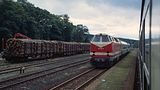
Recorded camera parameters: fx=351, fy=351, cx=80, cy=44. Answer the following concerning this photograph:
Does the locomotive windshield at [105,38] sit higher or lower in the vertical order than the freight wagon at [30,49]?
higher

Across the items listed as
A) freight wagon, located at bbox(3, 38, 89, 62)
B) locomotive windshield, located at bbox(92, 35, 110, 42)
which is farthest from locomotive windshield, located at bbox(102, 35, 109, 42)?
freight wagon, located at bbox(3, 38, 89, 62)

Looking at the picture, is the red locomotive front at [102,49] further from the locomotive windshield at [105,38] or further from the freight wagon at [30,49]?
the freight wagon at [30,49]

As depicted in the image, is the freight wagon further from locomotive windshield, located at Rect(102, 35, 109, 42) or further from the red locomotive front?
locomotive windshield, located at Rect(102, 35, 109, 42)

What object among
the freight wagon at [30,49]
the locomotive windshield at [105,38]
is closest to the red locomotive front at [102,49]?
the locomotive windshield at [105,38]

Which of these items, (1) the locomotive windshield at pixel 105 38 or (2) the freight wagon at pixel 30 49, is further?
(2) the freight wagon at pixel 30 49

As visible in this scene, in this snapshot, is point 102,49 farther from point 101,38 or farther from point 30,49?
point 30,49

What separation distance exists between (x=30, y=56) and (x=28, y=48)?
3.81 feet

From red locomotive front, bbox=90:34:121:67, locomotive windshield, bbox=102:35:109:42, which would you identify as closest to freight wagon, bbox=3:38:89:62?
red locomotive front, bbox=90:34:121:67

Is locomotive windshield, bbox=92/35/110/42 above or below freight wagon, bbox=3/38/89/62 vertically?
above

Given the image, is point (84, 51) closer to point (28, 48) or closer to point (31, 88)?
point (28, 48)

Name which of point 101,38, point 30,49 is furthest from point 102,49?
point 30,49

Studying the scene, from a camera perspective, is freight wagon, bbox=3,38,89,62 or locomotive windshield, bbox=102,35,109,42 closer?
locomotive windshield, bbox=102,35,109,42

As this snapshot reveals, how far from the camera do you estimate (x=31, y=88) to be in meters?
15.1

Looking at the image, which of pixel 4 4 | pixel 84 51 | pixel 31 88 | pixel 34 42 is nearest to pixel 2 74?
pixel 31 88
